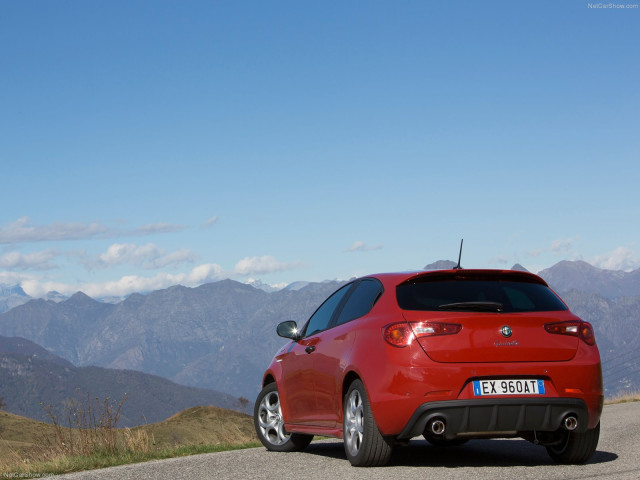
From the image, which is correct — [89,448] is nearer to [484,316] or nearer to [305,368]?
[305,368]

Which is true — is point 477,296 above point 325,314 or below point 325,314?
above

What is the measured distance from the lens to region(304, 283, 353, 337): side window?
8.45 meters

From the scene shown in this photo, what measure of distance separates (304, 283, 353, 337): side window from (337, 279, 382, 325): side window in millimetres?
269

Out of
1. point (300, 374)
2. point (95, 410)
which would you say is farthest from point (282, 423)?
point (95, 410)

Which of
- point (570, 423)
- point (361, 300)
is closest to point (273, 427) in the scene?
point (361, 300)

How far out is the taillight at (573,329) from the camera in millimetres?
6930

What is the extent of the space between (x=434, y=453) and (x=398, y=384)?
6.57ft

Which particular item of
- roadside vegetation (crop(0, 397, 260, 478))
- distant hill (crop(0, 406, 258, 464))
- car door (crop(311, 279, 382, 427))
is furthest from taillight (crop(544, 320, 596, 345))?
distant hill (crop(0, 406, 258, 464))

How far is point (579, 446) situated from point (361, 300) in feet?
7.01

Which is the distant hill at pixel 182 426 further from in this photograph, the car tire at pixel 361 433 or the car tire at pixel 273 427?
the car tire at pixel 361 433

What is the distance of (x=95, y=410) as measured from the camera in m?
10.4

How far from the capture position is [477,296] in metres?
7.17

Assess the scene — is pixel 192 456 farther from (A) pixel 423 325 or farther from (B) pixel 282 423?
(A) pixel 423 325

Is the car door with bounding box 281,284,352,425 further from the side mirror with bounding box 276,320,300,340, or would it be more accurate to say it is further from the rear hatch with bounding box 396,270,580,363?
the rear hatch with bounding box 396,270,580,363
